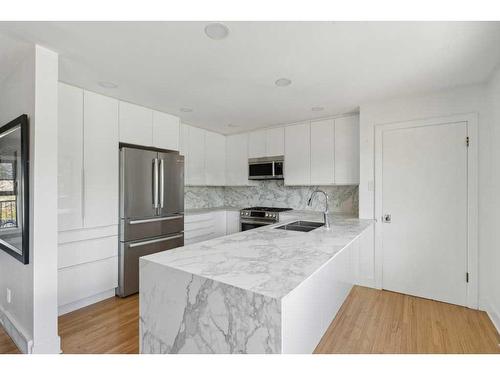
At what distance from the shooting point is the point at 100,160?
2.57 meters

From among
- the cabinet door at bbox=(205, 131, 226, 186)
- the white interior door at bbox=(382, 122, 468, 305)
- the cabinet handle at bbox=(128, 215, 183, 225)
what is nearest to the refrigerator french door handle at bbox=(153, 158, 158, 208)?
the cabinet handle at bbox=(128, 215, 183, 225)

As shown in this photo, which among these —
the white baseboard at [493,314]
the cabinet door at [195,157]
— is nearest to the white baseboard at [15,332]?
the cabinet door at [195,157]

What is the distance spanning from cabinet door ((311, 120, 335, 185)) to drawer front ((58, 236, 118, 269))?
2657 mm

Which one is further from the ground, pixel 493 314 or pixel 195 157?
pixel 195 157

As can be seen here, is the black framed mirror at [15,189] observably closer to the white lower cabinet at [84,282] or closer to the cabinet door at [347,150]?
the white lower cabinet at [84,282]

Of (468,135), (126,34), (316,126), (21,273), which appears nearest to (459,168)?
(468,135)

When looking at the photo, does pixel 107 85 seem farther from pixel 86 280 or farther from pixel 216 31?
pixel 86 280

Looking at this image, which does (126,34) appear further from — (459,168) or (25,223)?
(459,168)

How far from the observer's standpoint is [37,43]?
1726mm

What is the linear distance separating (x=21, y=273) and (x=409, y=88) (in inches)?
147

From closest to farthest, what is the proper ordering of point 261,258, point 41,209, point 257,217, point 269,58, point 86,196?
point 261,258, point 41,209, point 269,58, point 86,196, point 257,217

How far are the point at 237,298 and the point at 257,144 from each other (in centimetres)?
338

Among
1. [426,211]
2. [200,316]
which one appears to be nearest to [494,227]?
[426,211]

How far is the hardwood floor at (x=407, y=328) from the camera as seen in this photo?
74.0 inches
